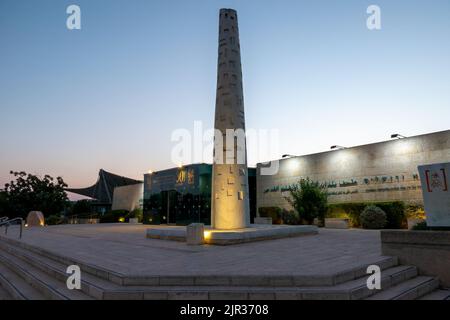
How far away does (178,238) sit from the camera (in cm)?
1259

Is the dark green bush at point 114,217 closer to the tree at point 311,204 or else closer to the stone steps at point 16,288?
the tree at point 311,204

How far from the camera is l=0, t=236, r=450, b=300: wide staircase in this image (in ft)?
16.3

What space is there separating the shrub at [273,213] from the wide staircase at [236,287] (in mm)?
19717

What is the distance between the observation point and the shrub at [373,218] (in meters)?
19.1

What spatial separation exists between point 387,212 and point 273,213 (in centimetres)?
971

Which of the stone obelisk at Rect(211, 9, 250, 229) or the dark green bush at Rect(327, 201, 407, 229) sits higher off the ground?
the stone obelisk at Rect(211, 9, 250, 229)

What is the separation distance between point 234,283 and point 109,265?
10.2 feet

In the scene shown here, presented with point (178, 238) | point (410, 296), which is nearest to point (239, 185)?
point (178, 238)

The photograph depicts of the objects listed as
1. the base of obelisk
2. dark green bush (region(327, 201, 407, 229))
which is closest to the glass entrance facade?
dark green bush (region(327, 201, 407, 229))

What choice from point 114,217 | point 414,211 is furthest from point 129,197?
point 414,211

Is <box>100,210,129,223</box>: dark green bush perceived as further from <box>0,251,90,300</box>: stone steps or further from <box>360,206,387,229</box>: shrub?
<box>0,251,90,300</box>: stone steps

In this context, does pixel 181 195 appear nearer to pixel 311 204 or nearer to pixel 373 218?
pixel 311 204

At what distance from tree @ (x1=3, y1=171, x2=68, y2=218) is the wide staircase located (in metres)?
44.7
